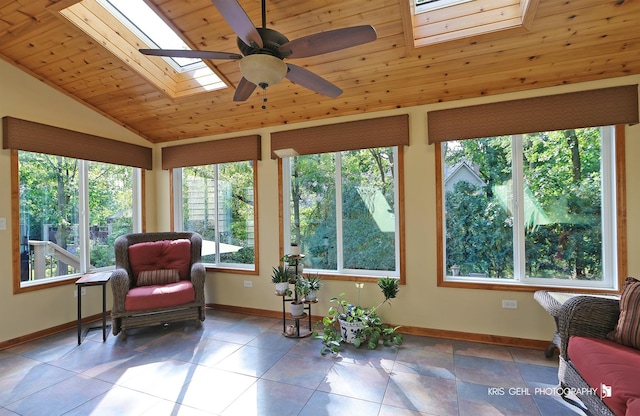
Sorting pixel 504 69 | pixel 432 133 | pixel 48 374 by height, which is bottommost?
pixel 48 374

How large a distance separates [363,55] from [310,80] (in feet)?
2.79

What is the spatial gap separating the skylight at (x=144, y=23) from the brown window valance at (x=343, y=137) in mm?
1285

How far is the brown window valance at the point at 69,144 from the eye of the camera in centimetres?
308

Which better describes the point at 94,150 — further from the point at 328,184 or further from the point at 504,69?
the point at 504,69

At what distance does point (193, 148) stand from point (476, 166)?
3625 millimetres

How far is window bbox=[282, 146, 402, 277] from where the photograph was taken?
344 cm

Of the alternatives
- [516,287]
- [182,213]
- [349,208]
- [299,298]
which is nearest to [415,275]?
[516,287]

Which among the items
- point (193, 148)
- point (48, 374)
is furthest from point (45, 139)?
point (48, 374)

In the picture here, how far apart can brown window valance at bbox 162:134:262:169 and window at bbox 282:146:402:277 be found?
0.49 m

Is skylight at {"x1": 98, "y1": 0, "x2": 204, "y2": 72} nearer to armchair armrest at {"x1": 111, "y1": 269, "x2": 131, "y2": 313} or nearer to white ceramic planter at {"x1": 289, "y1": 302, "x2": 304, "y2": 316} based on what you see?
armchair armrest at {"x1": 111, "y1": 269, "x2": 131, "y2": 313}

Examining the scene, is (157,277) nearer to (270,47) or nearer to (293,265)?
(293,265)

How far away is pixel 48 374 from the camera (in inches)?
97.3

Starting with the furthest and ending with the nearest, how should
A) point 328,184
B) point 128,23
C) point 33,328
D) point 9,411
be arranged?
point 328,184 → point 33,328 → point 128,23 → point 9,411

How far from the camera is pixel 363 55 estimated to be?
2672mm
